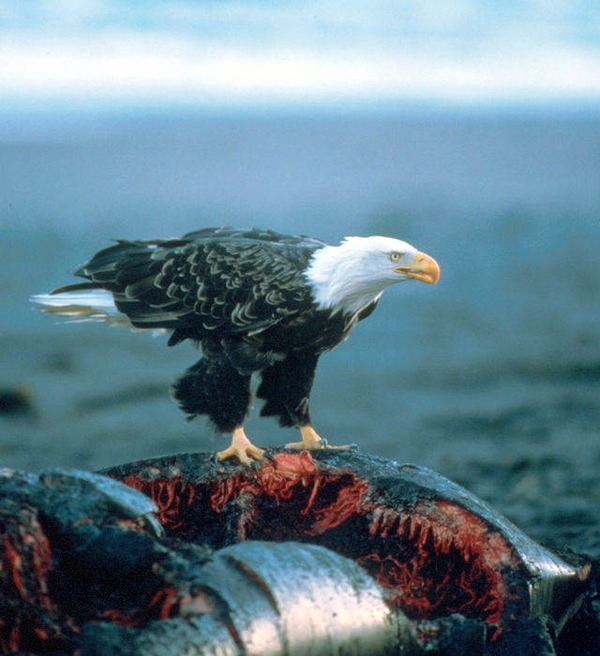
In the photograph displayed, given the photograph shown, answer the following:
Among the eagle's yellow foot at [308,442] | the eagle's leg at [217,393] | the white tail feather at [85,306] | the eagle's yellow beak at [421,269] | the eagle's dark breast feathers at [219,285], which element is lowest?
the eagle's yellow foot at [308,442]

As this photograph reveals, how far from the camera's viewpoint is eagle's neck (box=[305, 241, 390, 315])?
5.86 m

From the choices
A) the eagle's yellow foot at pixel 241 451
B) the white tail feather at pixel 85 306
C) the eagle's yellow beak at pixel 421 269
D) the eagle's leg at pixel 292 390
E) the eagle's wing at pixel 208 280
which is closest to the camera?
the eagle's yellow foot at pixel 241 451

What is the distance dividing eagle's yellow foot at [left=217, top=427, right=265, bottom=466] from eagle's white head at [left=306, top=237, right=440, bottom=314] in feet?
2.53

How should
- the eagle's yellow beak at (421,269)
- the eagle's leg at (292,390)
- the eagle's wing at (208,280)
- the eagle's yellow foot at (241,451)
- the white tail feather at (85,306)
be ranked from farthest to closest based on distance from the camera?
the white tail feather at (85,306) → the eagle's leg at (292,390) → the eagle's wing at (208,280) → the eagle's yellow beak at (421,269) → the eagle's yellow foot at (241,451)

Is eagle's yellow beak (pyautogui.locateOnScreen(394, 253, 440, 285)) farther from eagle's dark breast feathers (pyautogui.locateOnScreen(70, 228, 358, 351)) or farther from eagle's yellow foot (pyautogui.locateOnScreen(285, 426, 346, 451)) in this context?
eagle's yellow foot (pyautogui.locateOnScreen(285, 426, 346, 451))

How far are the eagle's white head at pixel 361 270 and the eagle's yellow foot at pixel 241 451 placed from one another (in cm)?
77

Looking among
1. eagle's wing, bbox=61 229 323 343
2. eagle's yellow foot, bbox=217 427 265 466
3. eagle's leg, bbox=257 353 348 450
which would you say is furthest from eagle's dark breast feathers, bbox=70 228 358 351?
eagle's yellow foot, bbox=217 427 265 466

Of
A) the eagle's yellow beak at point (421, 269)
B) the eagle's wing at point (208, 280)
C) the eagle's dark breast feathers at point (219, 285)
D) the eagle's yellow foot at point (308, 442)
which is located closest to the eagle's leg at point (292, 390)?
the eagle's yellow foot at point (308, 442)

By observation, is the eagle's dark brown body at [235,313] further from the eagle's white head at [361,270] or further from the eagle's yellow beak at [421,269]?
the eagle's yellow beak at [421,269]

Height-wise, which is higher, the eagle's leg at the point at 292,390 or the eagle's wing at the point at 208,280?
the eagle's wing at the point at 208,280

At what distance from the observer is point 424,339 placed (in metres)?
29.2

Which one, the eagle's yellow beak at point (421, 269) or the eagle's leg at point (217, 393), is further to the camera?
the eagle's leg at point (217, 393)

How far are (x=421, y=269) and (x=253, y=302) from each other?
0.85 meters

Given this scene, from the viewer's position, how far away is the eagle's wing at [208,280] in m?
5.95
